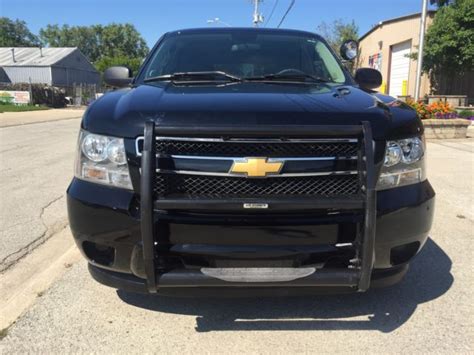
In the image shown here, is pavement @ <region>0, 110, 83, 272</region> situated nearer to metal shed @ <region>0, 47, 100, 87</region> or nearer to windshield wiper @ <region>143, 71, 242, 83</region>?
windshield wiper @ <region>143, 71, 242, 83</region>

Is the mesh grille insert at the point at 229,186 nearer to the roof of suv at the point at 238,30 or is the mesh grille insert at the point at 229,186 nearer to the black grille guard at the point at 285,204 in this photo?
the black grille guard at the point at 285,204

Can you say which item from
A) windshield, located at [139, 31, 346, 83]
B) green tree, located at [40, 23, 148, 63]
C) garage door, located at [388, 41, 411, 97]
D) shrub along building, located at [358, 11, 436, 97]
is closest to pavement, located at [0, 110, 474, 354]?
windshield, located at [139, 31, 346, 83]

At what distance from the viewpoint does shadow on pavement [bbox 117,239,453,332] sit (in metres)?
3.04

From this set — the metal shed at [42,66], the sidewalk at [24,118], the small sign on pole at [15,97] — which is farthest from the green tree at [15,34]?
the sidewalk at [24,118]

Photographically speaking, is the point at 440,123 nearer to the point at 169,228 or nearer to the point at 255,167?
the point at 255,167

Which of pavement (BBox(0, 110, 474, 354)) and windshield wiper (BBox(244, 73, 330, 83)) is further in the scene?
windshield wiper (BBox(244, 73, 330, 83))

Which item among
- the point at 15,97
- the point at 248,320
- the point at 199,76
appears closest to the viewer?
the point at 248,320

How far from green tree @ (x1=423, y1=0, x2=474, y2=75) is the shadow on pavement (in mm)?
22781

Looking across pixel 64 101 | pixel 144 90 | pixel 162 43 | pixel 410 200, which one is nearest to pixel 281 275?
pixel 410 200

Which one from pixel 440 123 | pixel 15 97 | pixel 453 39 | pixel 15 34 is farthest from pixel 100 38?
pixel 440 123

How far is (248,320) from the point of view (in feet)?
10.1

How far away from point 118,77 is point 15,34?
11244 cm

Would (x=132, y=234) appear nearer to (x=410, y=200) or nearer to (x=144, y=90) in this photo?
(x=144, y=90)

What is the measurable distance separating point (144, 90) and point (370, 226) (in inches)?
65.7
